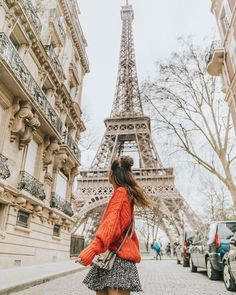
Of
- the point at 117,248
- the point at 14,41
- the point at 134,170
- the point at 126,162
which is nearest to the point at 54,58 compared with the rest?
the point at 14,41

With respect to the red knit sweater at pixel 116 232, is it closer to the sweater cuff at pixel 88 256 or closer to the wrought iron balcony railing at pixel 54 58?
the sweater cuff at pixel 88 256

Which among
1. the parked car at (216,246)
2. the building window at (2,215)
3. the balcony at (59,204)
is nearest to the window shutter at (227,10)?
the parked car at (216,246)

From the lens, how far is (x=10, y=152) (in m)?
10.3

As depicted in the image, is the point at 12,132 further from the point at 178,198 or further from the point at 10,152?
the point at 178,198

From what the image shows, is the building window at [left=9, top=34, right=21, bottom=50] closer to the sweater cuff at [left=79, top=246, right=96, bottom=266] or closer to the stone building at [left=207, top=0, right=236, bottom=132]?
the stone building at [left=207, top=0, right=236, bottom=132]

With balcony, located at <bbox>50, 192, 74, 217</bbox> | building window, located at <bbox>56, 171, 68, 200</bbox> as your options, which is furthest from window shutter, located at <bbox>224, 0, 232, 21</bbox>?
balcony, located at <bbox>50, 192, 74, 217</bbox>

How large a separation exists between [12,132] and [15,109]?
84 cm

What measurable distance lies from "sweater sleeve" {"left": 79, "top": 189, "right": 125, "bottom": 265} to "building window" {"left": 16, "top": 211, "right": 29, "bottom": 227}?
951 cm

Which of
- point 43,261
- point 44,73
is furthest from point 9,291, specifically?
point 44,73

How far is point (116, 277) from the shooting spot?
86.3 inches

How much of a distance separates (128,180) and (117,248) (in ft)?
1.88

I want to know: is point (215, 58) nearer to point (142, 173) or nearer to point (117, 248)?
point (117, 248)

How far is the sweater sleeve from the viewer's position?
6.90 ft

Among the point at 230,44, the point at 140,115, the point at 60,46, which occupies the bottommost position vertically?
the point at 230,44
